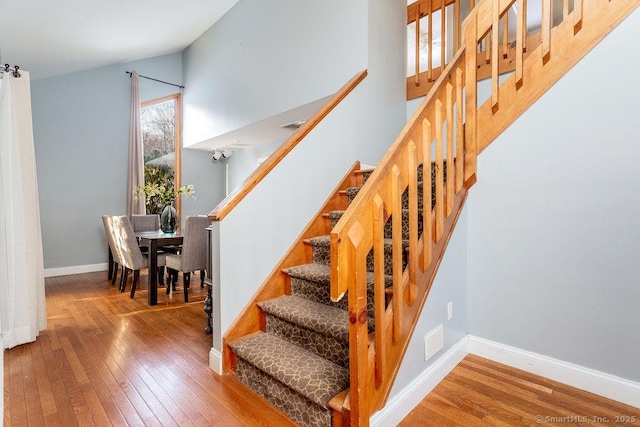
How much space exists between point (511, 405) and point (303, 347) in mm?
1127

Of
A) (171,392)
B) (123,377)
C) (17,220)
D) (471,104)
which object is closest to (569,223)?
(471,104)

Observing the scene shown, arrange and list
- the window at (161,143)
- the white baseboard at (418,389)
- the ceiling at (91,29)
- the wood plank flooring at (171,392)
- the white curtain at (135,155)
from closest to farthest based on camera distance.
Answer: the white baseboard at (418,389), the wood plank flooring at (171,392), the ceiling at (91,29), the white curtain at (135,155), the window at (161,143)

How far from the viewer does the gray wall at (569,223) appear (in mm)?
1783

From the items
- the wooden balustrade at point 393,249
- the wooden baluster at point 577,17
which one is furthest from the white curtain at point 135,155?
the wooden baluster at point 577,17

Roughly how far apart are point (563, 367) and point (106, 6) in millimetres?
5167

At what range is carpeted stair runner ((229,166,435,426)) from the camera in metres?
1.59

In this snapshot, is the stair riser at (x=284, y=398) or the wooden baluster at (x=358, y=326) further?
the stair riser at (x=284, y=398)

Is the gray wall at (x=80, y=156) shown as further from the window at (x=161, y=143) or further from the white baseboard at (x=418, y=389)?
the white baseboard at (x=418, y=389)

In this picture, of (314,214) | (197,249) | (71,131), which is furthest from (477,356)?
(71,131)

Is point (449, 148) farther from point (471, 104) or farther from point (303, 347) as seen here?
point (303, 347)

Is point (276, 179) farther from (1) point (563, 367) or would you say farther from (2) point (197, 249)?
(1) point (563, 367)

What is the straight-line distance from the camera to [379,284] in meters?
1.42

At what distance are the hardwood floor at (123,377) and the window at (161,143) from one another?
3370 millimetres

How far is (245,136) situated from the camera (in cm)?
529
